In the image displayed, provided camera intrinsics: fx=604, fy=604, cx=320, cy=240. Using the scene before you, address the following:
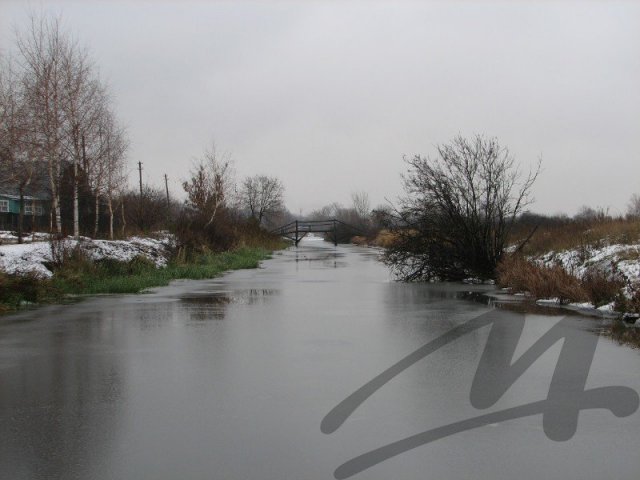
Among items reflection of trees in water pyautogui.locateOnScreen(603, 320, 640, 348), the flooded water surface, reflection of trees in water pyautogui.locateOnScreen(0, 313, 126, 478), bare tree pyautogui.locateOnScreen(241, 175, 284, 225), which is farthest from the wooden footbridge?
reflection of trees in water pyautogui.locateOnScreen(0, 313, 126, 478)

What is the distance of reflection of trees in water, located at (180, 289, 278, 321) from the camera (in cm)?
1259

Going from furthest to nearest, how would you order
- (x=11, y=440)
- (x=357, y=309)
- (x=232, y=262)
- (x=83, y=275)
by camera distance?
(x=232, y=262), (x=83, y=275), (x=357, y=309), (x=11, y=440)

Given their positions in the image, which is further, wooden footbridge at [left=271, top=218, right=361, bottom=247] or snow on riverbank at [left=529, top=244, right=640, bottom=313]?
wooden footbridge at [left=271, top=218, right=361, bottom=247]

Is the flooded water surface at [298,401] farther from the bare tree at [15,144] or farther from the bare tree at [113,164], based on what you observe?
the bare tree at [113,164]

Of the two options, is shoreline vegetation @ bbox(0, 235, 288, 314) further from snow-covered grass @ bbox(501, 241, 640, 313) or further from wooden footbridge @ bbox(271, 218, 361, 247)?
wooden footbridge @ bbox(271, 218, 361, 247)

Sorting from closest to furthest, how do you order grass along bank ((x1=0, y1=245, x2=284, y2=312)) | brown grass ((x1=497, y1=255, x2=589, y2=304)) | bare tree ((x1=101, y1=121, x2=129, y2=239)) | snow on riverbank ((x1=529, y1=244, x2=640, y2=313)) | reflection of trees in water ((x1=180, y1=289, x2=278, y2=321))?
reflection of trees in water ((x1=180, y1=289, x2=278, y2=321)) < snow on riverbank ((x1=529, y1=244, x2=640, y2=313)) < brown grass ((x1=497, y1=255, x2=589, y2=304)) < grass along bank ((x1=0, y1=245, x2=284, y2=312)) < bare tree ((x1=101, y1=121, x2=129, y2=239))

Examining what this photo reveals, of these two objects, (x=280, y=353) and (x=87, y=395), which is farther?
(x=280, y=353)

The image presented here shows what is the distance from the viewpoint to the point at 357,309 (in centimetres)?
1357

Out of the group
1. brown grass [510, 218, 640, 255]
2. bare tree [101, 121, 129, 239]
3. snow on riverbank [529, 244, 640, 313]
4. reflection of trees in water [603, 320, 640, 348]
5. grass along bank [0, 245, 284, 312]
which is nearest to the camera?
reflection of trees in water [603, 320, 640, 348]

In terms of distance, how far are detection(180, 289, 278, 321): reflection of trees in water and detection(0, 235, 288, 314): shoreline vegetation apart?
2694 mm

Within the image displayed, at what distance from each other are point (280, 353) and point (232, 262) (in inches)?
870

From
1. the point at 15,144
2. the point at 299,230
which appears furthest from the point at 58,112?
the point at 299,230

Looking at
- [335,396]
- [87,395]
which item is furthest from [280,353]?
[87,395]

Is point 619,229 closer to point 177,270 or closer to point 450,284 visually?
point 450,284
